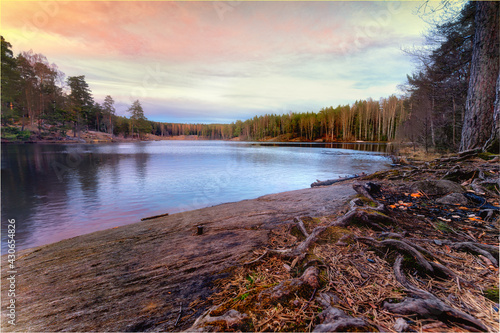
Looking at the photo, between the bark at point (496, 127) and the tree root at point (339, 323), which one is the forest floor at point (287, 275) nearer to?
the tree root at point (339, 323)

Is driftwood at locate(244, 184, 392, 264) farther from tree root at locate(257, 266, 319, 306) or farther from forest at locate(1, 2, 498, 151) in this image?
forest at locate(1, 2, 498, 151)

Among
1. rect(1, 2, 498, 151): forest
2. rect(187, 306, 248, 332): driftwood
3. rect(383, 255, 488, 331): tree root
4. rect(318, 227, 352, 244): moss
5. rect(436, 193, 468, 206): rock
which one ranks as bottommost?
rect(187, 306, 248, 332): driftwood

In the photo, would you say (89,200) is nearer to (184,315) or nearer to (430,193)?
(184,315)

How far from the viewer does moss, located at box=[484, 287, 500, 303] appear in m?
1.95

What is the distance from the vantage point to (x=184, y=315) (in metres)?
2.26

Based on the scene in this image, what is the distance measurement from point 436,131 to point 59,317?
3995cm

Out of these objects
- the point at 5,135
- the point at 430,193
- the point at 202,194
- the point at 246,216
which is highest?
the point at 5,135

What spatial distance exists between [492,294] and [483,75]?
33.6 feet

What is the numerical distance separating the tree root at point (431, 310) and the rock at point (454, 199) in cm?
424

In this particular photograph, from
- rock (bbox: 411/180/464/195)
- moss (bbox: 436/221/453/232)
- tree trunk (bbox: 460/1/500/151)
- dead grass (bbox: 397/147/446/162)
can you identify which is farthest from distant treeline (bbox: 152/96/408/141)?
moss (bbox: 436/221/453/232)

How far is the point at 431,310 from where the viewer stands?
1.74 m

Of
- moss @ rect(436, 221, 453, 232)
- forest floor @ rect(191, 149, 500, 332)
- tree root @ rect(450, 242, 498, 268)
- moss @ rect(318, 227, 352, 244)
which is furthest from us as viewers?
moss @ rect(436, 221, 453, 232)

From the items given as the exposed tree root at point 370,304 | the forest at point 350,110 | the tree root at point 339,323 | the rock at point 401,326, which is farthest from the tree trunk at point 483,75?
the tree root at point 339,323

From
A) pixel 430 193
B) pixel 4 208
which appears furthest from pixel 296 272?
pixel 4 208
